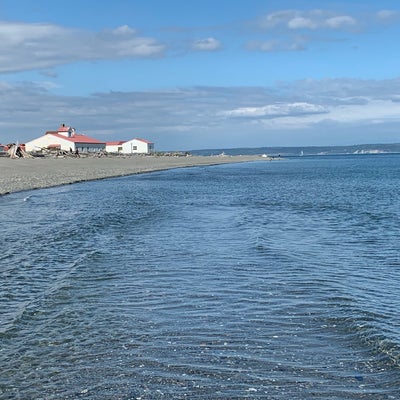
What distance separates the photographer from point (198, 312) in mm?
10141

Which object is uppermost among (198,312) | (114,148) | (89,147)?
(89,147)

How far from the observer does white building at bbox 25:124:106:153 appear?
134 meters

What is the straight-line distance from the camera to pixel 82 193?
1495 inches

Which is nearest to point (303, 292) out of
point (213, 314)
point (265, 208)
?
point (213, 314)

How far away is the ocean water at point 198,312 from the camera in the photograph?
7137mm

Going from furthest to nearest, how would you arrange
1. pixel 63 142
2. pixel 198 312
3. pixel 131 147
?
pixel 131 147, pixel 63 142, pixel 198 312

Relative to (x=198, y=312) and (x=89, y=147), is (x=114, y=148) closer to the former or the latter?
(x=89, y=147)

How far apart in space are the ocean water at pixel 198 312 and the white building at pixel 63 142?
113 metres

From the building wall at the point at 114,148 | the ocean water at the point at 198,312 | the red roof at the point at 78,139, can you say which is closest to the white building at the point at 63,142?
the red roof at the point at 78,139

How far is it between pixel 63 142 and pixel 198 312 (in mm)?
130164

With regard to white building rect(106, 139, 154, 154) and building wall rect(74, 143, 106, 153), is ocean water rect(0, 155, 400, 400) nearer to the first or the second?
building wall rect(74, 143, 106, 153)

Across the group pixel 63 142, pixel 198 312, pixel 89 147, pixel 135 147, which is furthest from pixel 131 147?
pixel 198 312

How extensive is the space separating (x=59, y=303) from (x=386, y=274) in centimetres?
760

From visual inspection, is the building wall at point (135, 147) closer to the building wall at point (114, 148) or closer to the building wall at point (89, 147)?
the building wall at point (114, 148)
